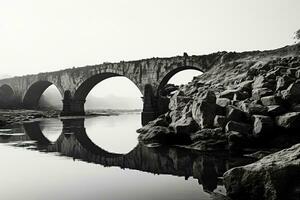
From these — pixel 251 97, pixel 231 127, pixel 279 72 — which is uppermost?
pixel 279 72

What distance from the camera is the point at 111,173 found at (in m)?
9.06

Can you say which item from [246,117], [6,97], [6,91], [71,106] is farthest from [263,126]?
[6,91]

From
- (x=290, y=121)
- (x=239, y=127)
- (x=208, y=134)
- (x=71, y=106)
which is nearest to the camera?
(x=290, y=121)

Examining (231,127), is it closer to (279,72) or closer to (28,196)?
(279,72)

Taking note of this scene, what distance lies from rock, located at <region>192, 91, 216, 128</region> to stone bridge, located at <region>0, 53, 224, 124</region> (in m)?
13.1

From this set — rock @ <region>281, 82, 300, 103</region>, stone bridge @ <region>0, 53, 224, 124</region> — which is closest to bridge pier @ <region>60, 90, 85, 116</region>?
stone bridge @ <region>0, 53, 224, 124</region>

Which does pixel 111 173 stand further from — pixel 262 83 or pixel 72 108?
pixel 72 108

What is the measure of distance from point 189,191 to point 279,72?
1015cm

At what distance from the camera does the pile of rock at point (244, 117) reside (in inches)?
460

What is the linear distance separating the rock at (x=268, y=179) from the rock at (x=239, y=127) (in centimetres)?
539

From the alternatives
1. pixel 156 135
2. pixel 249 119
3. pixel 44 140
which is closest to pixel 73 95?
pixel 44 140

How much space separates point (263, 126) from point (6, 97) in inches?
2169

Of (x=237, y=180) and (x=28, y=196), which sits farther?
(x=28, y=196)

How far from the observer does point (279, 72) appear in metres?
15.1
